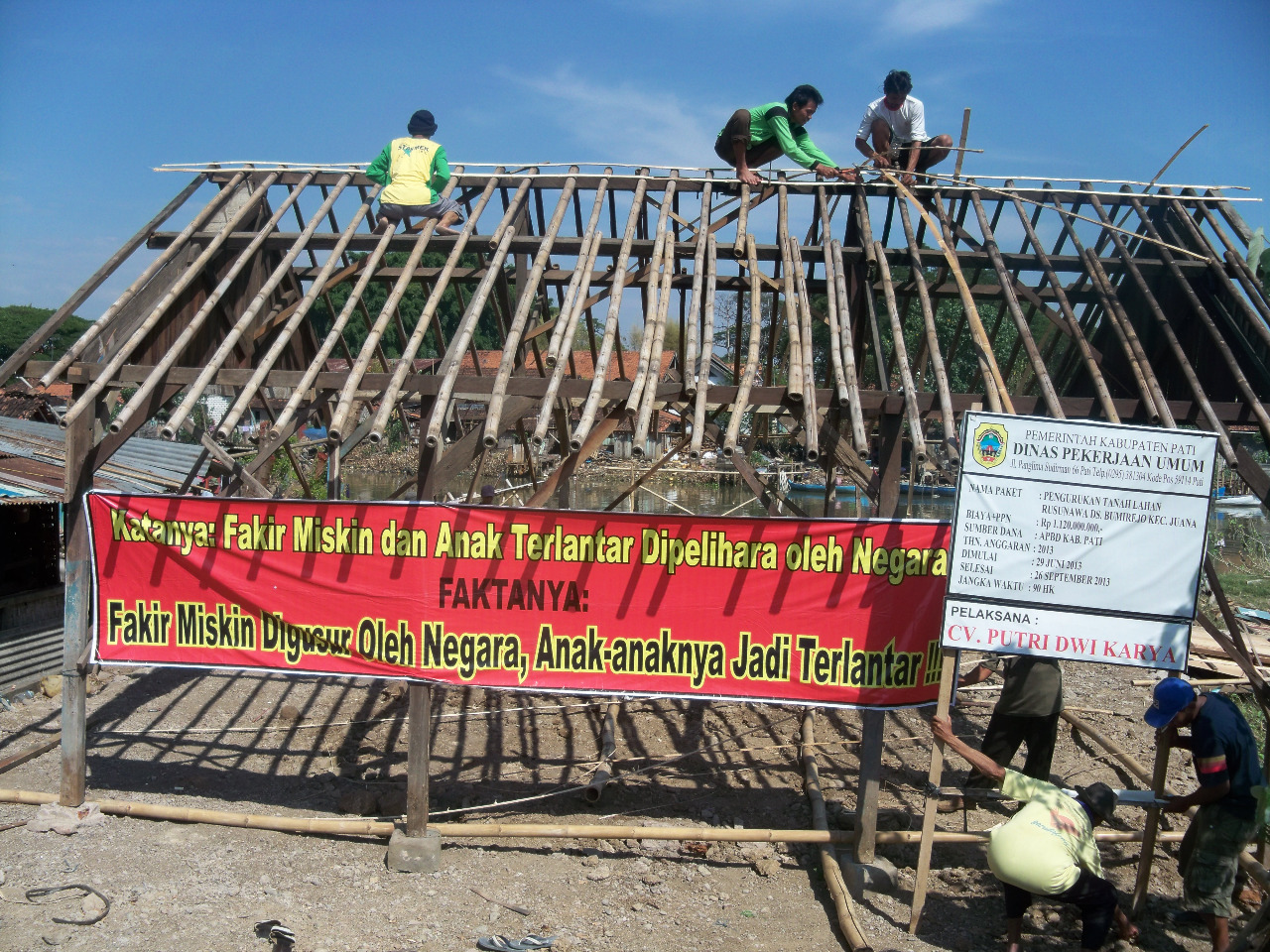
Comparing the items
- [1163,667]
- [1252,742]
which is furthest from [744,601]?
[1252,742]

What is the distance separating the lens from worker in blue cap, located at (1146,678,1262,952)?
18.2 feet

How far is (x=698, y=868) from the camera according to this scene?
696cm

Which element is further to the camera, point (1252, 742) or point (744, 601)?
point (744, 601)

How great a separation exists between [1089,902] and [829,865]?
1.78m

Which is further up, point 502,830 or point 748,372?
point 748,372

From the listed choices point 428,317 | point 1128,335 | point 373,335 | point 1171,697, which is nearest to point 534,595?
point 373,335

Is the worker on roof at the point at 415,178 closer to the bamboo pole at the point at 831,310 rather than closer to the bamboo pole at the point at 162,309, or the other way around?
the bamboo pole at the point at 162,309

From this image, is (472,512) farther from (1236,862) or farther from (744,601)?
(1236,862)

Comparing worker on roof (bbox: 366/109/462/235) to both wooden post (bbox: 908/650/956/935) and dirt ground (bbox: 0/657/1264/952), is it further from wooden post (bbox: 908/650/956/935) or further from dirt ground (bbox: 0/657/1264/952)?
wooden post (bbox: 908/650/956/935)

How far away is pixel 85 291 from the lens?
7809mm

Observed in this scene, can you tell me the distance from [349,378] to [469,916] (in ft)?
13.0

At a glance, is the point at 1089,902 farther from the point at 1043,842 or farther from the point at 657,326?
the point at 657,326

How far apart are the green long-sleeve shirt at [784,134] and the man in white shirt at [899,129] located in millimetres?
763

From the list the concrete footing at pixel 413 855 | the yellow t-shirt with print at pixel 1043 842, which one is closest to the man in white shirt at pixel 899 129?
the yellow t-shirt with print at pixel 1043 842
